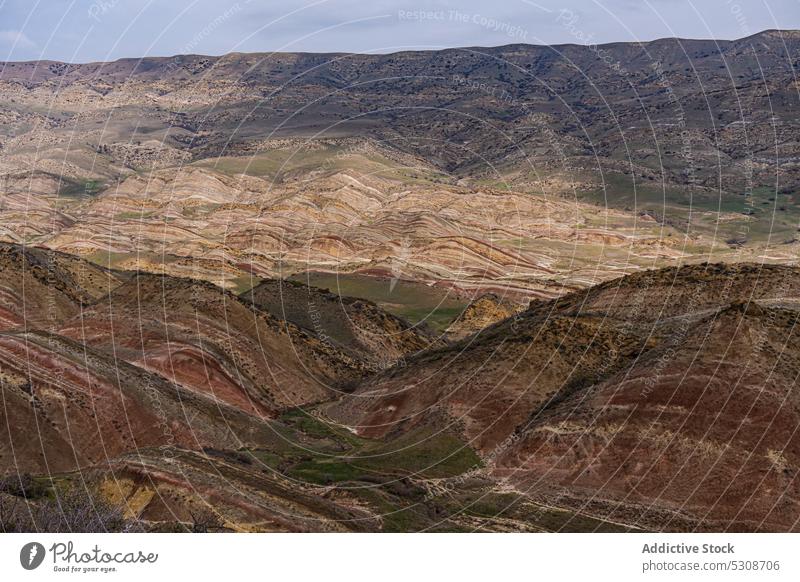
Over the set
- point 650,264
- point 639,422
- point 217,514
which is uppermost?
point 217,514

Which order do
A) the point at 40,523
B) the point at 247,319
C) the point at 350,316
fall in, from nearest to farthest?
the point at 40,523, the point at 247,319, the point at 350,316

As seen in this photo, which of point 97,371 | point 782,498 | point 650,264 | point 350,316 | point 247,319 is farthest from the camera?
point 650,264

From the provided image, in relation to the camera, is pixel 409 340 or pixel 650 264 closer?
pixel 409 340

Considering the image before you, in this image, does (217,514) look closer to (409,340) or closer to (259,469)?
(259,469)

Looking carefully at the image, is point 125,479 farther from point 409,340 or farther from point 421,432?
point 409,340

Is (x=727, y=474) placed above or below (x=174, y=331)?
below

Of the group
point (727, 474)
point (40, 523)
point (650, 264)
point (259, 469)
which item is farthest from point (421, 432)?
point (650, 264)
